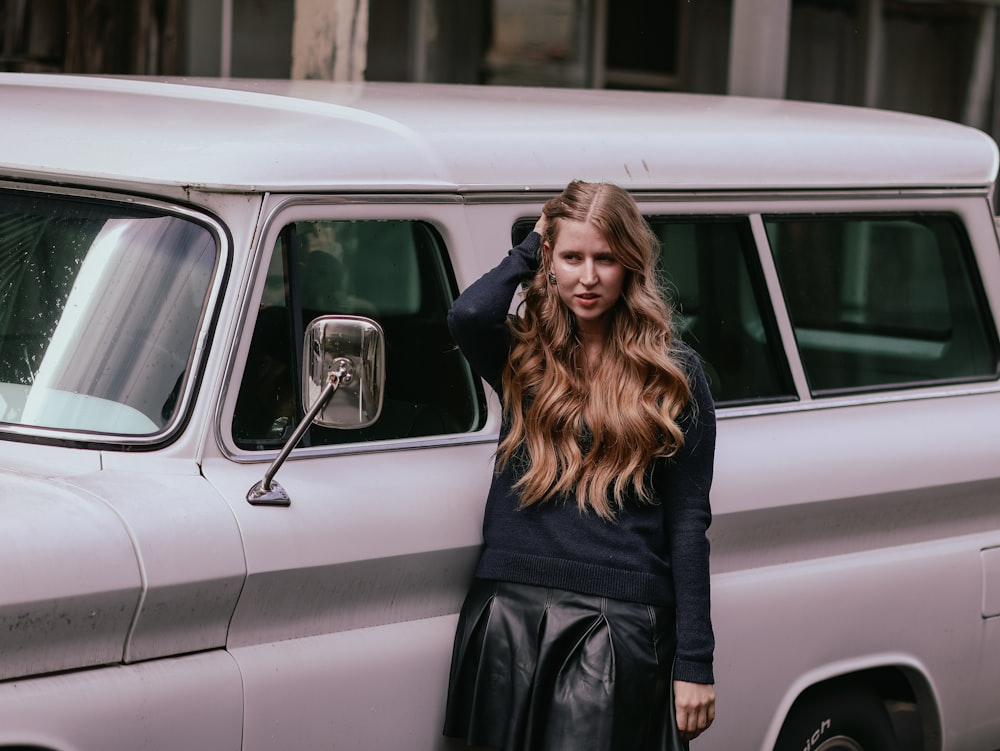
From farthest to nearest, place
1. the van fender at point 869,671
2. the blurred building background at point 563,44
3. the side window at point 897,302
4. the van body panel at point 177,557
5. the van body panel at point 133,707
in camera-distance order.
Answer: the blurred building background at point 563,44
the side window at point 897,302
the van fender at point 869,671
the van body panel at point 177,557
the van body panel at point 133,707

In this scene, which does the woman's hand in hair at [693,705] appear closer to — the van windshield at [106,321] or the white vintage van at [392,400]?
the white vintage van at [392,400]

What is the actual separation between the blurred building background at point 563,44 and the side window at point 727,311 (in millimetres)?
4774

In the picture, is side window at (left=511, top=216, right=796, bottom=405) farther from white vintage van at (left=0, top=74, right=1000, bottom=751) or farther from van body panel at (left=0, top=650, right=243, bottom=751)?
van body panel at (left=0, top=650, right=243, bottom=751)

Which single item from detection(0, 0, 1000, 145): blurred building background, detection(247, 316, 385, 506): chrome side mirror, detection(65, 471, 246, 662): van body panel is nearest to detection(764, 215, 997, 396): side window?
detection(247, 316, 385, 506): chrome side mirror

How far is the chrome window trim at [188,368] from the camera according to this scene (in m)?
3.25

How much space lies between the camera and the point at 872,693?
4496mm

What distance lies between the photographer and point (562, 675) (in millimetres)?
3400

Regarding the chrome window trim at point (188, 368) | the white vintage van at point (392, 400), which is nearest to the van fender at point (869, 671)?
the white vintage van at point (392, 400)

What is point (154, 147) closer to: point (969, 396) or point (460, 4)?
point (969, 396)

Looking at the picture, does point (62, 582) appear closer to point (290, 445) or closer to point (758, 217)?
point (290, 445)

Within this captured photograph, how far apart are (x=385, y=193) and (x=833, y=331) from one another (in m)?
1.71

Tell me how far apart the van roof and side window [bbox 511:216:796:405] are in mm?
161

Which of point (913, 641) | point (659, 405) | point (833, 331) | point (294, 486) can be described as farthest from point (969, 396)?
point (294, 486)

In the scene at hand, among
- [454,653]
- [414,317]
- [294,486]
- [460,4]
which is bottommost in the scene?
[454,653]
